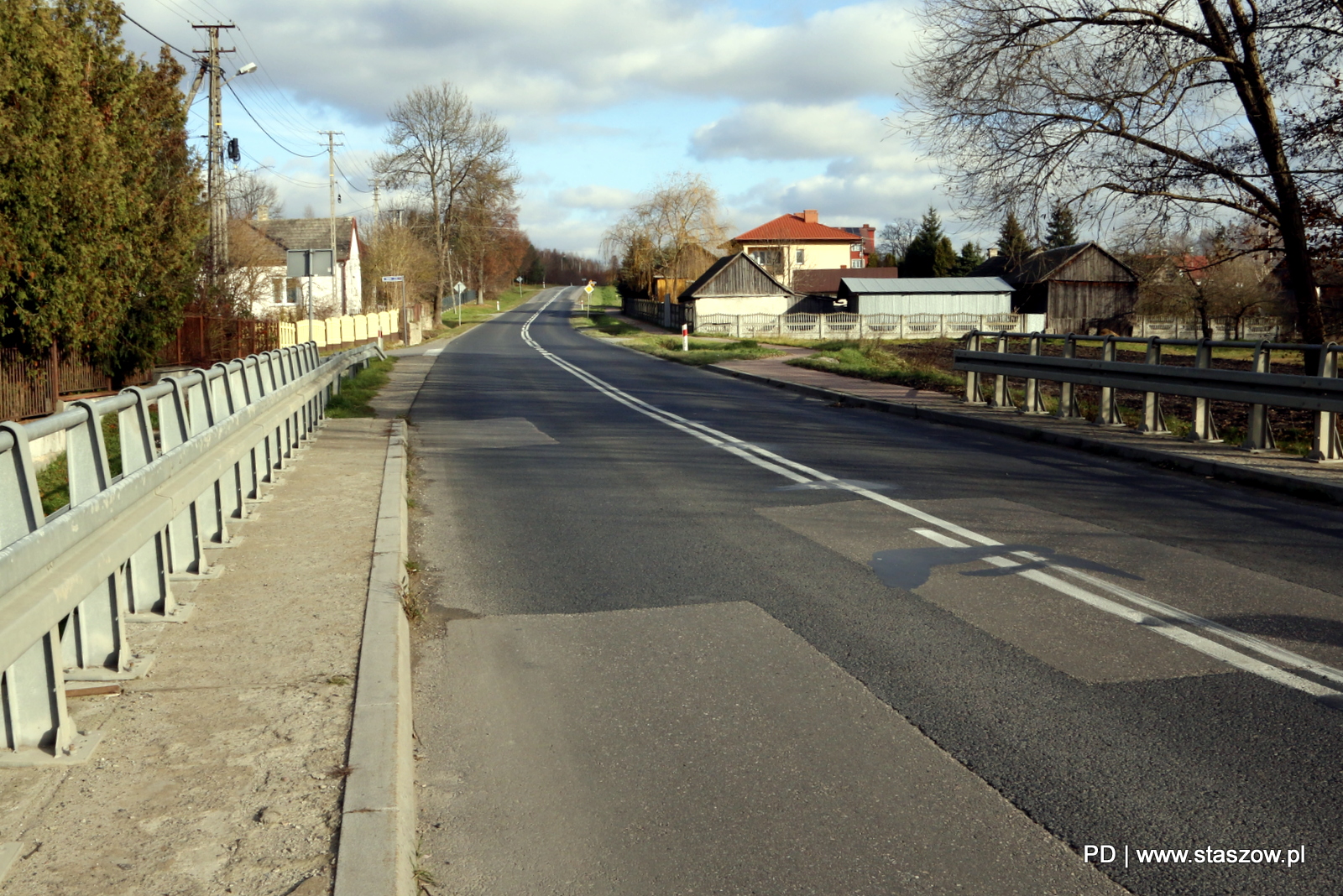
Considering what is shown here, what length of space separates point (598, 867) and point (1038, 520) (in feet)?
18.9

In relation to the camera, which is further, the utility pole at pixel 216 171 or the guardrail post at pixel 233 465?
the utility pole at pixel 216 171

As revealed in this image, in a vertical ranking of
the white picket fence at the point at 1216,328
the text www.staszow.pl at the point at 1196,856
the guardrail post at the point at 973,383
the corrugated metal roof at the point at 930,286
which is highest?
the corrugated metal roof at the point at 930,286

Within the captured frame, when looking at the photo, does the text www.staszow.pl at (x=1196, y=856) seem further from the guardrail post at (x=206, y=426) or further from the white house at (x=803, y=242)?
the white house at (x=803, y=242)

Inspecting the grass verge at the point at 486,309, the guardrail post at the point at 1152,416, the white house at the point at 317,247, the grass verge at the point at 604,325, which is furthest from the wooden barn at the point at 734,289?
the guardrail post at the point at 1152,416

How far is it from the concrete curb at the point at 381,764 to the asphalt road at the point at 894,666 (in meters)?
0.15

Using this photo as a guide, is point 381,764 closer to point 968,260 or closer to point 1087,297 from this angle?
point 1087,297

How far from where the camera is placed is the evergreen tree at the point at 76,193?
518 inches

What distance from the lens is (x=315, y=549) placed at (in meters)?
7.02

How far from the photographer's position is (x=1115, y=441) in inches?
466

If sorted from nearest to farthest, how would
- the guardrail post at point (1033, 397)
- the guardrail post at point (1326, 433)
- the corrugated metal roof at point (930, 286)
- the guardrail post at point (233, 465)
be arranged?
the guardrail post at point (233, 465) < the guardrail post at point (1326, 433) < the guardrail post at point (1033, 397) < the corrugated metal roof at point (930, 286)

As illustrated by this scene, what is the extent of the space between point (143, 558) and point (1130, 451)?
959cm

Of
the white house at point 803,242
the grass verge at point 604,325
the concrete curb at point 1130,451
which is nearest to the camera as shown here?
the concrete curb at point 1130,451

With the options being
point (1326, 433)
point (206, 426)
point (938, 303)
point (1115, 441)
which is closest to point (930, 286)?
point (938, 303)

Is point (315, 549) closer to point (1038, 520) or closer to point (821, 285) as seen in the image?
point (1038, 520)
